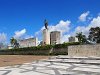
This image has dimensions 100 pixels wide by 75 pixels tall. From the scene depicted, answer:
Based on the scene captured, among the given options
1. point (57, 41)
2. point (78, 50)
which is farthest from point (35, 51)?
point (78, 50)

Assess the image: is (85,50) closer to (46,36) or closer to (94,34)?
(46,36)

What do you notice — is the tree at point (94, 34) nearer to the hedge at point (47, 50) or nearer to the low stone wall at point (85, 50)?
the hedge at point (47, 50)

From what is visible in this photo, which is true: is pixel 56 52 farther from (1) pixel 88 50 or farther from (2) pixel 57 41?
(1) pixel 88 50

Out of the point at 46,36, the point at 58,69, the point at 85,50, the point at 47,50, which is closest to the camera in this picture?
the point at 58,69

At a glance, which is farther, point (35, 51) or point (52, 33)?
point (52, 33)

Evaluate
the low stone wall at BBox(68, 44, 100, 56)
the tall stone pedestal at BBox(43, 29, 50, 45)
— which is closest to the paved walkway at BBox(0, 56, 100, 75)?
the low stone wall at BBox(68, 44, 100, 56)

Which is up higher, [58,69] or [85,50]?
[85,50]

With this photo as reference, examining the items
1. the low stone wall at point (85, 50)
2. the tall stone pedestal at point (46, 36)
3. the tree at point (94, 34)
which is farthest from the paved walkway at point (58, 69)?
the tree at point (94, 34)

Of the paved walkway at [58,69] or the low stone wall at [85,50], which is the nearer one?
the paved walkway at [58,69]

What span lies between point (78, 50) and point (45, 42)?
2319 centimetres

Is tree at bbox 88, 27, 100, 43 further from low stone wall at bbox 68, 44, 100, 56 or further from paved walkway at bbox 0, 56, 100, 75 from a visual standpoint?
paved walkway at bbox 0, 56, 100, 75

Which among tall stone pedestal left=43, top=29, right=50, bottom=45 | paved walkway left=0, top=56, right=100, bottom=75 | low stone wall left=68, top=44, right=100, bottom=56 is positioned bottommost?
paved walkway left=0, top=56, right=100, bottom=75

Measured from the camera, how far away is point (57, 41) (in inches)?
1801

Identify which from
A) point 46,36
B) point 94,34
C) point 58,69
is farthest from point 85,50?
point 94,34
